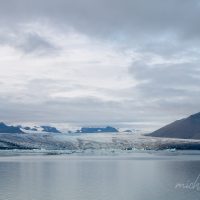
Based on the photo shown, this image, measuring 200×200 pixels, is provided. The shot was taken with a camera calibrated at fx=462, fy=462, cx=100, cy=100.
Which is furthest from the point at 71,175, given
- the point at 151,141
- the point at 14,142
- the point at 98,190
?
the point at 151,141

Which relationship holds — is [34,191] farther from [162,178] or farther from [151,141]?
[151,141]

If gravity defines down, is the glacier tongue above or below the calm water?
above

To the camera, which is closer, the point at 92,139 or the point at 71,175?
the point at 71,175

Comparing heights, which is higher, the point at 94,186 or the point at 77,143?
the point at 77,143

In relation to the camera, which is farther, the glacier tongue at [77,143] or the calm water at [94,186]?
the glacier tongue at [77,143]

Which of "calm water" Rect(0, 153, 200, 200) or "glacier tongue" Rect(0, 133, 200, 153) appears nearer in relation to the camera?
"calm water" Rect(0, 153, 200, 200)

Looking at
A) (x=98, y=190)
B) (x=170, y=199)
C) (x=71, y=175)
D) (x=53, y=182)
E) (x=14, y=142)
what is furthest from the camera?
(x=14, y=142)

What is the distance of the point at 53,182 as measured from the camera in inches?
1576

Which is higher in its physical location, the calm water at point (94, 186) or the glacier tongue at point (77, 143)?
the glacier tongue at point (77, 143)

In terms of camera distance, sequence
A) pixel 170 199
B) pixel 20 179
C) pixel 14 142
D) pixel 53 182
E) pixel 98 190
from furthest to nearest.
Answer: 1. pixel 14 142
2. pixel 20 179
3. pixel 53 182
4. pixel 98 190
5. pixel 170 199

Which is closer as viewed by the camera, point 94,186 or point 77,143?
point 94,186

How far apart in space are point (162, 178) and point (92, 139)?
9200 cm

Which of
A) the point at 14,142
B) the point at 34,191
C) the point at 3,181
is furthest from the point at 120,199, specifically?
the point at 14,142

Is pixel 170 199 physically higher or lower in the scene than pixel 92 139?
lower
